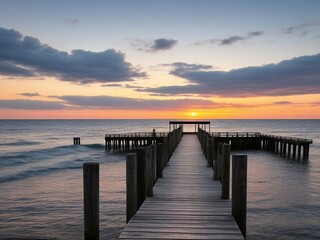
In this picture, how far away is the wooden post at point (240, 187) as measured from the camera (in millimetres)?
5930

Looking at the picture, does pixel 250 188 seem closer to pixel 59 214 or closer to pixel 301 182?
pixel 301 182

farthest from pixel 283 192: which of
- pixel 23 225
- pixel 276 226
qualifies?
pixel 23 225

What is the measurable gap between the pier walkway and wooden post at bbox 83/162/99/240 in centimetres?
61

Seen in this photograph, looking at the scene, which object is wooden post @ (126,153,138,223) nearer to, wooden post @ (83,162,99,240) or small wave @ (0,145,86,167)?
wooden post @ (83,162,99,240)

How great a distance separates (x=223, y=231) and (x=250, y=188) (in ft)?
55.5

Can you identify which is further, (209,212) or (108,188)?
(108,188)

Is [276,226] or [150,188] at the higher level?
[150,188]

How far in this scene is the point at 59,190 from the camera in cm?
2066

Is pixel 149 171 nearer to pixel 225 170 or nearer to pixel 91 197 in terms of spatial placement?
pixel 225 170

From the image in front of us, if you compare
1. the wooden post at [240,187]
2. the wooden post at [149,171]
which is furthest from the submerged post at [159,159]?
the wooden post at [240,187]

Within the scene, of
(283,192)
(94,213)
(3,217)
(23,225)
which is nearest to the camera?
(94,213)

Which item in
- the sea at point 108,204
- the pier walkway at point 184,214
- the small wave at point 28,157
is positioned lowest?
the small wave at point 28,157

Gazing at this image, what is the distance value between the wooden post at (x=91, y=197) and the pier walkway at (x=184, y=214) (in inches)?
24.1

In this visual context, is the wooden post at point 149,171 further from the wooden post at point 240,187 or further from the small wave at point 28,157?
the small wave at point 28,157
